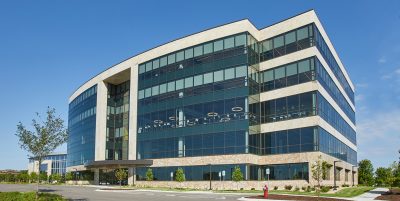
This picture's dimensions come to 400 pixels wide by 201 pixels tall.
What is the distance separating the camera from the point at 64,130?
1190 inches

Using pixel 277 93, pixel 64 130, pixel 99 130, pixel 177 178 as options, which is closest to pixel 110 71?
pixel 99 130

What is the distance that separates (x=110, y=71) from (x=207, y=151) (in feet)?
96.1

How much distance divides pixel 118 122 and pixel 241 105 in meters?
32.1

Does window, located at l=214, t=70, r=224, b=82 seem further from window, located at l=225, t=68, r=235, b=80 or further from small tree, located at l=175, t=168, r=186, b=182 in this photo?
small tree, located at l=175, t=168, r=186, b=182

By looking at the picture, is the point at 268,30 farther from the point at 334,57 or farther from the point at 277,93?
the point at 334,57

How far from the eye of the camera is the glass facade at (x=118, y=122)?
75.9 m

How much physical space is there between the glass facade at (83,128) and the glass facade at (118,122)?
134 inches

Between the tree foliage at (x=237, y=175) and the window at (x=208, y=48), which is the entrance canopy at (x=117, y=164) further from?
the window at (x=208, y=48)

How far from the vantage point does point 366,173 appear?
102 m

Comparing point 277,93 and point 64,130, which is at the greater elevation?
point 277,93

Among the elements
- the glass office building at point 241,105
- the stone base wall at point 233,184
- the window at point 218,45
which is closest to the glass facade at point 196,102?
the window at point 218,45

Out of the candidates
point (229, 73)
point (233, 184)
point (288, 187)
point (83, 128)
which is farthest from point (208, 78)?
point (83, 128)

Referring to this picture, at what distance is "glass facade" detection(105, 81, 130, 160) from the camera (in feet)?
249

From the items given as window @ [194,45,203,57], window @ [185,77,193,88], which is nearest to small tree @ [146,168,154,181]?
window @ [185,77,193,88]
